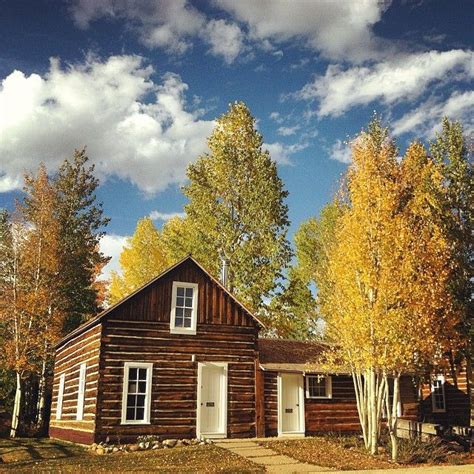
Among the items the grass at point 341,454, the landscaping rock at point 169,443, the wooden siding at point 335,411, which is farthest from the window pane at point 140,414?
the wooden siding at point 335,411

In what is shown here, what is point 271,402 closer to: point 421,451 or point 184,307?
point 184,307

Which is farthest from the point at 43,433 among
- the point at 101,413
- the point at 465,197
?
the point at 465,197

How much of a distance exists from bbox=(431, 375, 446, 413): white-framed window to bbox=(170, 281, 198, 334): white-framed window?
1514cm

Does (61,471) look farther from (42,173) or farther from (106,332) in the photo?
(42,173)

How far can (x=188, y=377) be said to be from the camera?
21.5m

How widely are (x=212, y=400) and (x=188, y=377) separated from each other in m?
1.39

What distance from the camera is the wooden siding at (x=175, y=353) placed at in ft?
66.6

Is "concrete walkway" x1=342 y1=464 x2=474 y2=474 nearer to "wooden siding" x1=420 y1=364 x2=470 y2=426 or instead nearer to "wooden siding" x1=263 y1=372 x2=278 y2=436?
"wooden siding" x1=263 y1=372 x2=278 y2=436

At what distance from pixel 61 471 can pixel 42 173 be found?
20.6 metres

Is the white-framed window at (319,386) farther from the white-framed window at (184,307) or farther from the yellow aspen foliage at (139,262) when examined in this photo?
the yellow aspen foliage at (139,262)

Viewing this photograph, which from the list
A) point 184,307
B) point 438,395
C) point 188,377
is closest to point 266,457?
point 188,377

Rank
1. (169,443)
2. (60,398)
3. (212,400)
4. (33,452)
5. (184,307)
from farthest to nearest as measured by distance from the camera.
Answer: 1. (60,398)
2. (184,307)
3. (212,400)
4. (169,443)
5. (33,452)

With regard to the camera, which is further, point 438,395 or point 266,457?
point 438,395

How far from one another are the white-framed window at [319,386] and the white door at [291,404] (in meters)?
0.50
